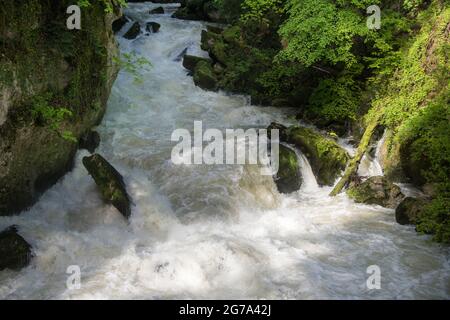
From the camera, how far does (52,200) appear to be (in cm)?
887

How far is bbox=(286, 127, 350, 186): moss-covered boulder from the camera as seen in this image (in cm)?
1075

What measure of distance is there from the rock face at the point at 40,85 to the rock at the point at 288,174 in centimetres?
453

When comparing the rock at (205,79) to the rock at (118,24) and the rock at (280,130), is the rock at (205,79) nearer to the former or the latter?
the rock at (280,130)

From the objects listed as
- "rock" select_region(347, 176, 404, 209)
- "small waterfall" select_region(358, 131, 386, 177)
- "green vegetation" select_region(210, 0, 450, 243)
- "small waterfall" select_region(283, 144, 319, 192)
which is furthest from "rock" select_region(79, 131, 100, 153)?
"small waterfall" select_region(358, 131, 386, 177)

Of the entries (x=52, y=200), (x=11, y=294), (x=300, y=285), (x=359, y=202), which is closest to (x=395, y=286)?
(x=300, y=285)

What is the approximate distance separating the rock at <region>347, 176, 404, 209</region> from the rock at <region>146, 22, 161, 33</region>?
12107mm

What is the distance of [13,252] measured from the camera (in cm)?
714

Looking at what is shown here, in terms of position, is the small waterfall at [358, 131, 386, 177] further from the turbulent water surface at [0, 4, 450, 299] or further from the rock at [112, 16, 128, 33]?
the rock at [112, 16, 128, 33]

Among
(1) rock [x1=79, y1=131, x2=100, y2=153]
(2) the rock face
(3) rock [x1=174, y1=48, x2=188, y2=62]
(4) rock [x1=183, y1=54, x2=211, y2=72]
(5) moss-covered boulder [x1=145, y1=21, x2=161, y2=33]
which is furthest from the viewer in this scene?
(5) moss-covered boulder [x1=145, y1=21, x2=161, y2=33]

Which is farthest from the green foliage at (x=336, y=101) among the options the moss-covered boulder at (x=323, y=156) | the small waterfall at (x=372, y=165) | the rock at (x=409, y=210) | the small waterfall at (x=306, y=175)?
the rock at (x=409, y=210)

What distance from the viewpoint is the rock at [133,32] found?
58.8 feet

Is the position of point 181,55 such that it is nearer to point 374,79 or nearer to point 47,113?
point 374,79

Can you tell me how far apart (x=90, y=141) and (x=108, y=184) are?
2.04 m

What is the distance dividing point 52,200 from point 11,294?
100 inches
